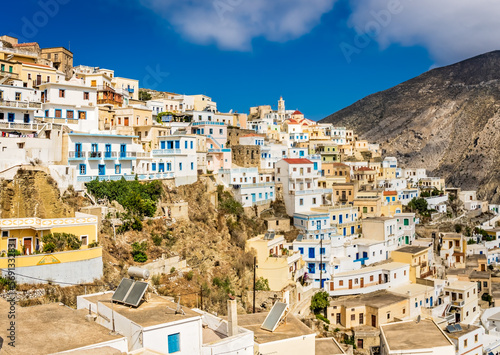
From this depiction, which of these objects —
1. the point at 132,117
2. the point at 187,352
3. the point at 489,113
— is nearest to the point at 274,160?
the point at 132,117

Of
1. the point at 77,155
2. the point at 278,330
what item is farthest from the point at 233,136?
the point at 278,330

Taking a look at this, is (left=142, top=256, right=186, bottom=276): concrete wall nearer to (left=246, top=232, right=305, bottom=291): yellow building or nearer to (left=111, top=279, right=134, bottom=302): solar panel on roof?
(left=246, top=232, right=305, bottom=291): yellow building

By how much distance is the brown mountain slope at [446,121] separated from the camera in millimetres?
108000

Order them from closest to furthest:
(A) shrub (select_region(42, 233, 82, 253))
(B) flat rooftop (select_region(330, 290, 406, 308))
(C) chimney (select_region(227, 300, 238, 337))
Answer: (C) chimney (select_region(227, 300, 238, 337)) < (A) shrub (select_region(42, 233, 82, 253)) < (B) flat rooftop (select_region(330, 290, 406, 308))

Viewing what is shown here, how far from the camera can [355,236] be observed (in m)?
47.3

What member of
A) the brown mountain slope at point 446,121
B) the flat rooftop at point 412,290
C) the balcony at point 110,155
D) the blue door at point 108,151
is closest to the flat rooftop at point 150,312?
the balcony at point 110,155

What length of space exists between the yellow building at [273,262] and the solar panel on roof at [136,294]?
20589 mm

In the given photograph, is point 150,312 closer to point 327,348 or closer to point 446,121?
point 327,348

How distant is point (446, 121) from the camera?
12769 centimetres

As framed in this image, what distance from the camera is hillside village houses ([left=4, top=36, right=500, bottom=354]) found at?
19.1m

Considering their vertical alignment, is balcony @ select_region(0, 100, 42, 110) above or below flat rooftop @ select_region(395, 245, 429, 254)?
above

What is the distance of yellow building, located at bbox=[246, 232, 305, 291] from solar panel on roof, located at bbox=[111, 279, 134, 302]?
66.9 ft

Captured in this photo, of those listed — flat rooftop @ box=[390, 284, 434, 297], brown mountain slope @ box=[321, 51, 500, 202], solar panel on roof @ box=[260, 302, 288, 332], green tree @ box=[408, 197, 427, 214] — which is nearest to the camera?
solar panel on roof @ box=[260, 302, 288, 332]

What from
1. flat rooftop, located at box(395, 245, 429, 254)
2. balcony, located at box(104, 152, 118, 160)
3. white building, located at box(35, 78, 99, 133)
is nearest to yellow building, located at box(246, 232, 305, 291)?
balcony, located at box(104, 152, 118, 160)
